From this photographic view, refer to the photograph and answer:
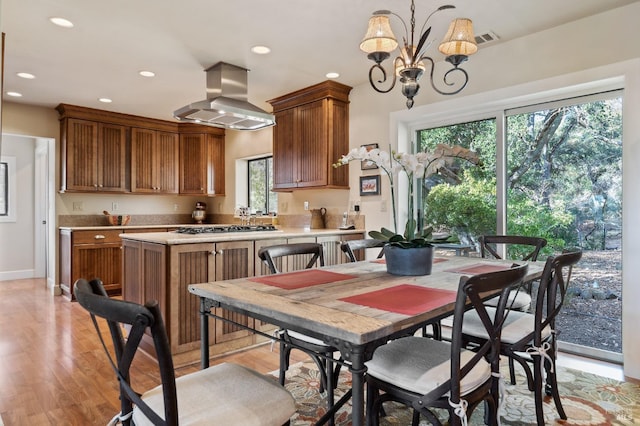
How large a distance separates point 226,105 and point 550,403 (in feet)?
10.2

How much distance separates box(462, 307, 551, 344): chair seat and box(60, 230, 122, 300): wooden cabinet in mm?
4593

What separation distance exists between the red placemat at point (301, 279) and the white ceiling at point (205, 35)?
69.2 inches

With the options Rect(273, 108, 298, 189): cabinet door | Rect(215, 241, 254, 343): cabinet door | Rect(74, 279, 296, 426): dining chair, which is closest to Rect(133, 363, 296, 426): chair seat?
Rect(74, 279, 296, 426): dining chair

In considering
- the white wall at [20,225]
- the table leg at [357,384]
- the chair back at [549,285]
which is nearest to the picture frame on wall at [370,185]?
the chair back at [549,285]

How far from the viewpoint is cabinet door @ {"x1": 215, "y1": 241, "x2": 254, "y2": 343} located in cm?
302

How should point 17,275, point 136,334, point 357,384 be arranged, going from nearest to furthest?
point 136,334, point 357,384, point 17,275

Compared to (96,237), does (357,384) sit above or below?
below

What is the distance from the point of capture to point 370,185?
4129 millimetres

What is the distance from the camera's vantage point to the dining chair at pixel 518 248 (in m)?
2.53

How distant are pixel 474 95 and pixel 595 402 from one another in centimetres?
237

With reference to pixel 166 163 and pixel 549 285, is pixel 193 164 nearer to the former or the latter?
pixel 166 163

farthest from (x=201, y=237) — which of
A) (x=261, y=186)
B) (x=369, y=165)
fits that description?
(x=261, y=186)

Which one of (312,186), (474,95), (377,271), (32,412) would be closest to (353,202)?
(312,186)

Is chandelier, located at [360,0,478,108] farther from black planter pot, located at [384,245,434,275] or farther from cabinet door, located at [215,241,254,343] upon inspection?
cabinet door, located at [215,241,254,343]
